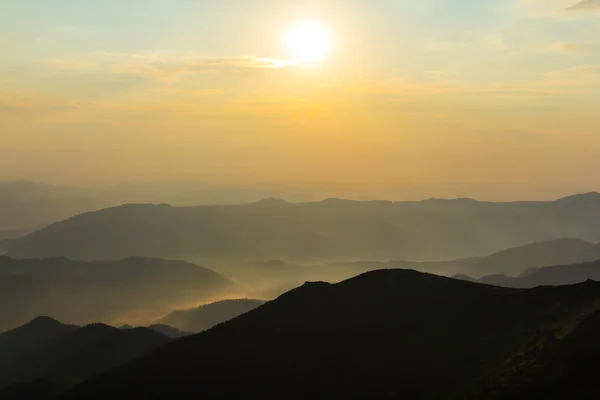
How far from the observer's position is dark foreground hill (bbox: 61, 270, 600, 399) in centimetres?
5938

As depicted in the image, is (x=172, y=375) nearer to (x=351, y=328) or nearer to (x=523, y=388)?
(x=351, y=328)

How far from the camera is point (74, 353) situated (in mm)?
161625

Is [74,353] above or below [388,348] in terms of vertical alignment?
above

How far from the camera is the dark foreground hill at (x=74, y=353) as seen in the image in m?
148

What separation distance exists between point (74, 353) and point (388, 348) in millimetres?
113036

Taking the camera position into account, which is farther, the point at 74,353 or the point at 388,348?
the point at 74,353

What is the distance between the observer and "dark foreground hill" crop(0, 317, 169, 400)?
148 m

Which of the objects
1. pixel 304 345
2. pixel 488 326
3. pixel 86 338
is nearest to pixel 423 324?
pixel 488 326

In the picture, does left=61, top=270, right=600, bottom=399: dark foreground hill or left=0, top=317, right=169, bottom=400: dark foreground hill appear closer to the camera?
left=61, top=270, right=600, bottom=399: dark foreground hill

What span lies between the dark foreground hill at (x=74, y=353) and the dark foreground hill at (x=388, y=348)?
54.8m

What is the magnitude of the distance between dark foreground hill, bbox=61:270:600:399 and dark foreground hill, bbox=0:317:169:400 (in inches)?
2157

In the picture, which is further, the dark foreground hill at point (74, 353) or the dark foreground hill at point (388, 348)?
the dark foreground hill at point (74, 353)

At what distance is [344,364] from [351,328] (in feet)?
32.8

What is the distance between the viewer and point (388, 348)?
79.1 meters
